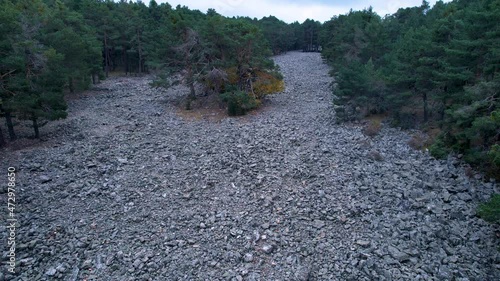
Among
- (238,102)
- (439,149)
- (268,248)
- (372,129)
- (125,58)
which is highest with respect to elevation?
(125,58)

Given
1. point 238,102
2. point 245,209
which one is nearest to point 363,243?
point 245,209

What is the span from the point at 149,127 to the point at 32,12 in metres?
15.8

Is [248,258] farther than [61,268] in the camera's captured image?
Yes

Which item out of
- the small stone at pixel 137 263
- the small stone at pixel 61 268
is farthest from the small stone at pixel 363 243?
the small stone at pixel 61 268

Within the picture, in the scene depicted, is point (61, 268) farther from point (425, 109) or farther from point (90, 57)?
point (90, 57)

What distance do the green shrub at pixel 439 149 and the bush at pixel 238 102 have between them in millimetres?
14974

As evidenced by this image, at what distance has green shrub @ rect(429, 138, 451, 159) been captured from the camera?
683 inches

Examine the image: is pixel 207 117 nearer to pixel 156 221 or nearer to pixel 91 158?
pixel 91 158

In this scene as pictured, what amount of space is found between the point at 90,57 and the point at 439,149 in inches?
1310

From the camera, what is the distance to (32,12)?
28516mm

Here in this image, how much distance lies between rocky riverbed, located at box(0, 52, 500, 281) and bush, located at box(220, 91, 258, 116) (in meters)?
4.94

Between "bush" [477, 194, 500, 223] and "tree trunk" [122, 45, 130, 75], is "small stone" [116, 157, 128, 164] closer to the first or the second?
"bush" [477, 194, 500, 223]

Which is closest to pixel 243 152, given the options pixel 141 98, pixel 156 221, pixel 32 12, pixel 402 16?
pixel 156 221

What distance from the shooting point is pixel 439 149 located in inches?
694
